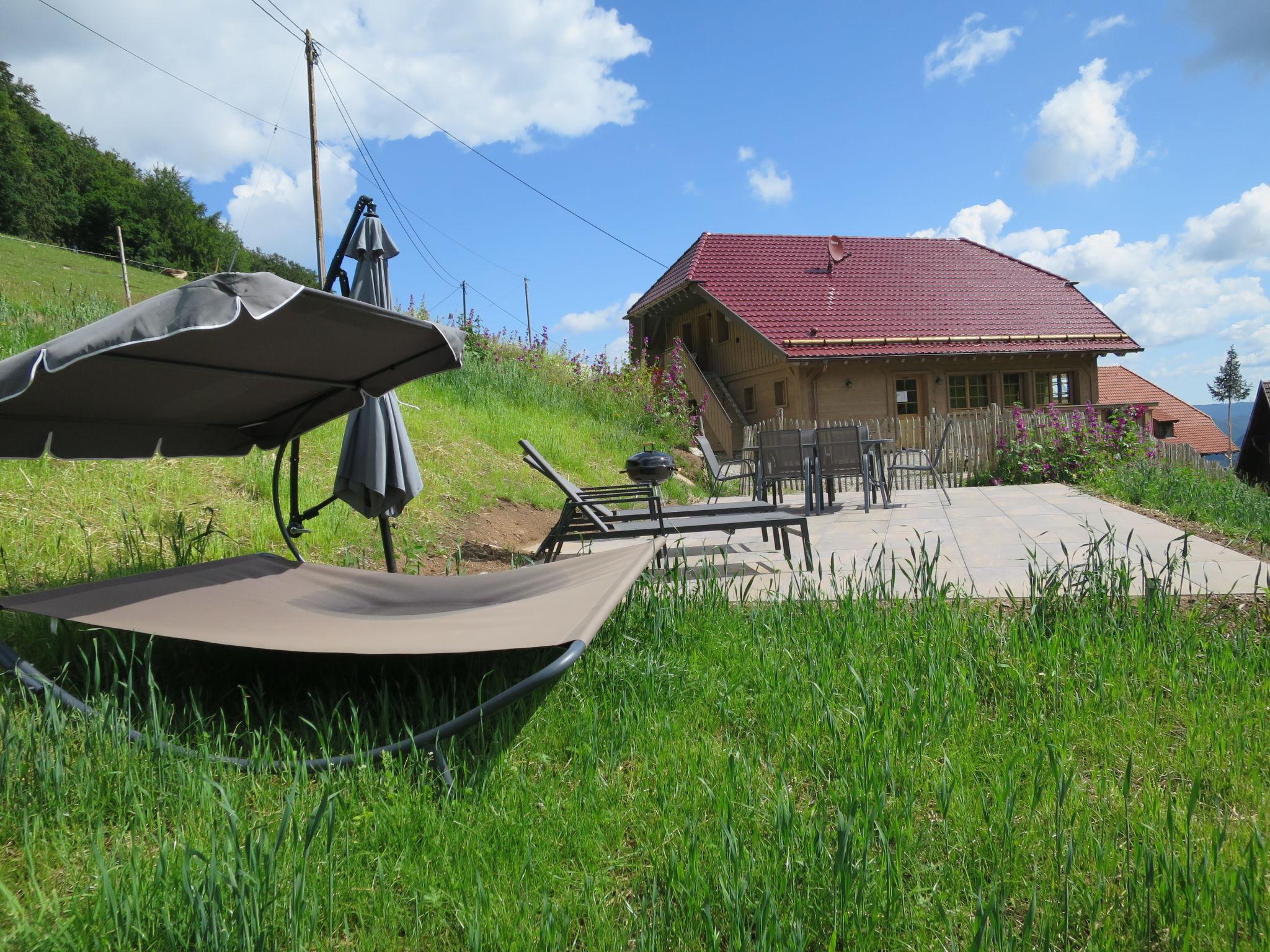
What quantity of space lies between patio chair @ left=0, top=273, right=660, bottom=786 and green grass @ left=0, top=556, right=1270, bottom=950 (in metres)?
0.21

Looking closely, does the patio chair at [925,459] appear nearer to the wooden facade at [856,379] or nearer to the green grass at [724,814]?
the wooden facade at [856,379]

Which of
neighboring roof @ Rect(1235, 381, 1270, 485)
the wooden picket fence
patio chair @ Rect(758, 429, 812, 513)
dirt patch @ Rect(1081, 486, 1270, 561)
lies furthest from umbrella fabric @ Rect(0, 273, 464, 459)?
neighboring roof @ Rect(1235, 381, 1270, 485)

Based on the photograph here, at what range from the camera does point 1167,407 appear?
46875mm

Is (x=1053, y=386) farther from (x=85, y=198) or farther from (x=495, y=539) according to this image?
(x=85, y=198)

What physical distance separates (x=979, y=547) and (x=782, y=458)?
9.60ft

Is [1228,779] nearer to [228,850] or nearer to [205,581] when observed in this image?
[228,850]

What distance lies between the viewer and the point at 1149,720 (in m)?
2.56

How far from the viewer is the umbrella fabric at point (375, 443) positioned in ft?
15.3

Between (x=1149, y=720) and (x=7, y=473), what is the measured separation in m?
5.93

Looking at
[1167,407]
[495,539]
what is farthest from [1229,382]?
[495,539]

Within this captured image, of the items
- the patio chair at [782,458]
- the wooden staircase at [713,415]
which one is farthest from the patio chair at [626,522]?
the wooden staircase at [713,415]

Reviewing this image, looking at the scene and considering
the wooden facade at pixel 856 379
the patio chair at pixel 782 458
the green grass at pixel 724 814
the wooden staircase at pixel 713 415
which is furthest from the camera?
the wooden facade at pixel 856 379

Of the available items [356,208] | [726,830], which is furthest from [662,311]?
[726,830]

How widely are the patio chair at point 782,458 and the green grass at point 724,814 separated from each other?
5549 millimetres
